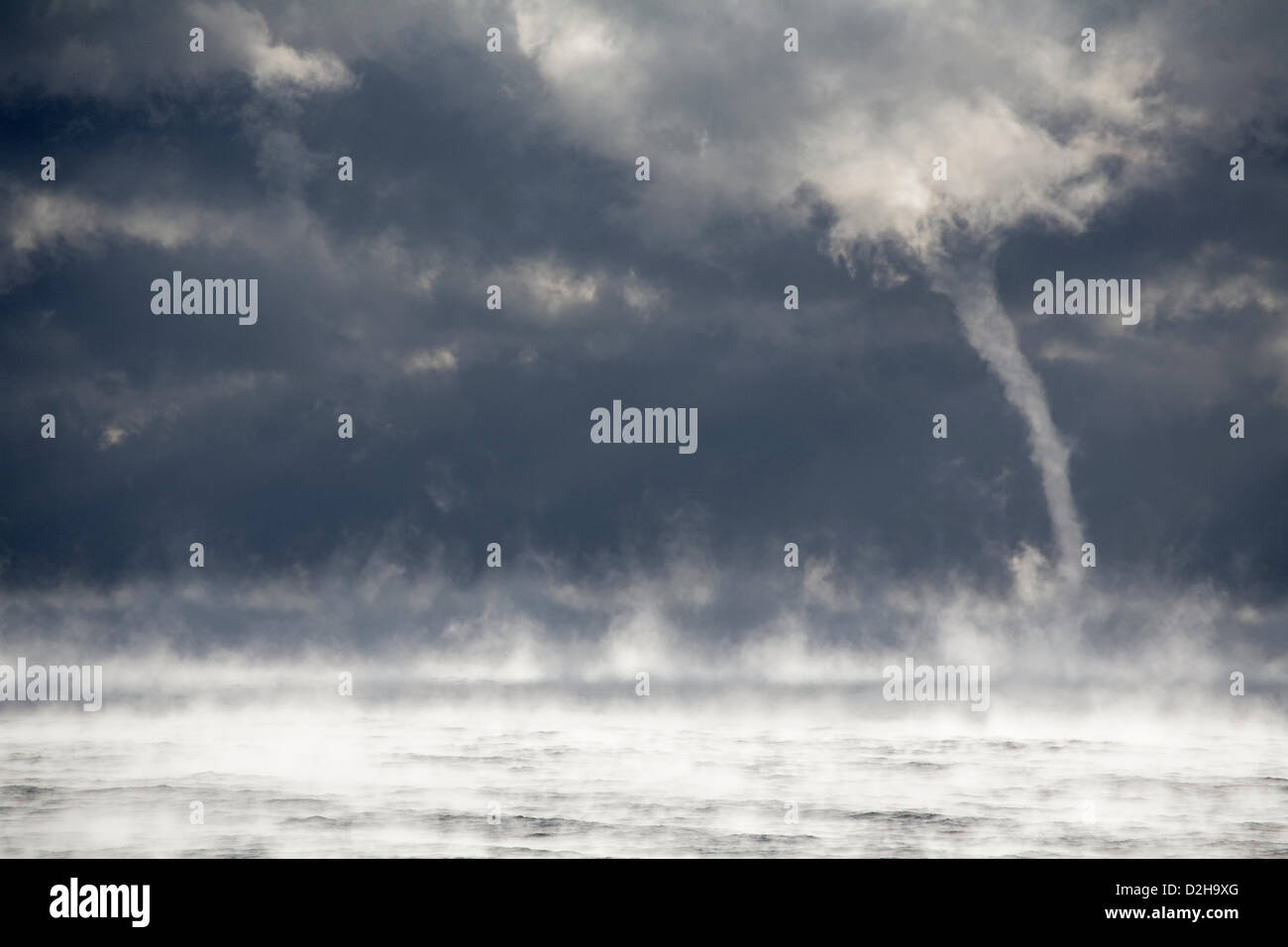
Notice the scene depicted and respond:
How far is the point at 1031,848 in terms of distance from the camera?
40594 mm

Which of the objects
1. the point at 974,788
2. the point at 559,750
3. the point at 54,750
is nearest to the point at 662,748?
the point at 559,750

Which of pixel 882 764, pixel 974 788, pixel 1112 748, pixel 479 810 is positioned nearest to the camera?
pixel 479 810

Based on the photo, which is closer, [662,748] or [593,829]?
[593,829]

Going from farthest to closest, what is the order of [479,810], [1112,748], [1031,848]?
[1112,748]
[479,810]
[1031,848]

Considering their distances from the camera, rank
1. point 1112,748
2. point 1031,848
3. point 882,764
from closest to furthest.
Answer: point 1031,848, point 882,764, point 1112,748

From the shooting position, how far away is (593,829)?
42.5 m

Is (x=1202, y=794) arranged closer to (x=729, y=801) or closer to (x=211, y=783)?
(x=729, y=801)
